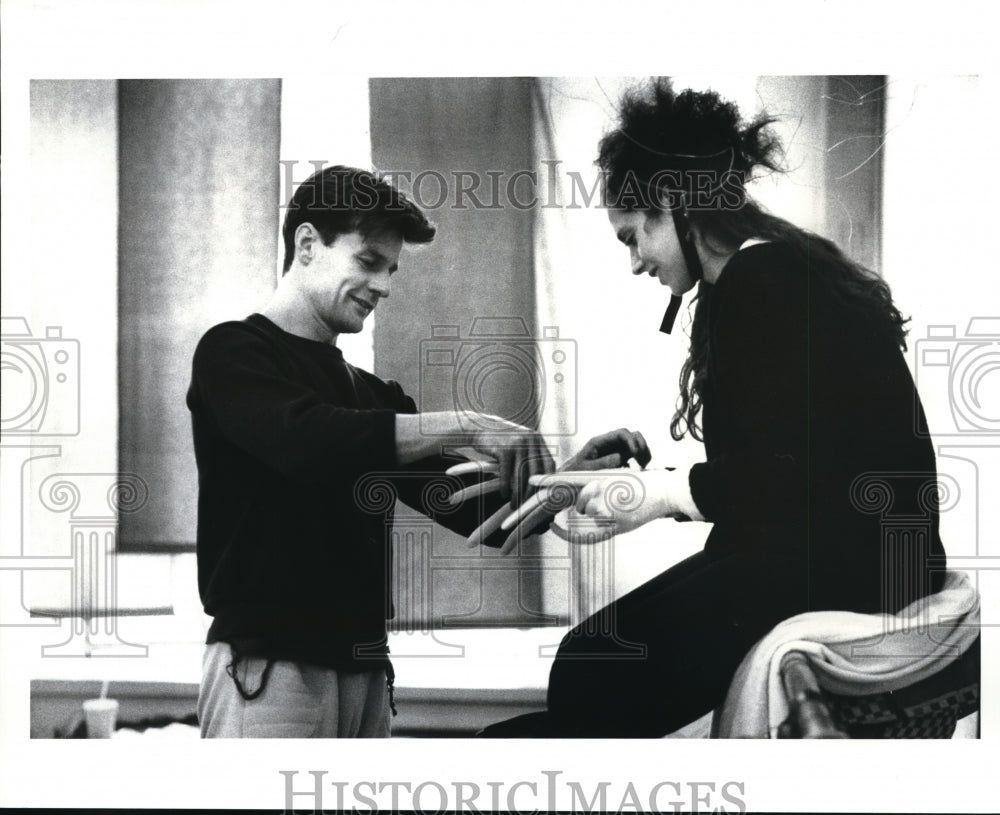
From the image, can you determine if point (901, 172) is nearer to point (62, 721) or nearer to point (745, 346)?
point (745, 346)

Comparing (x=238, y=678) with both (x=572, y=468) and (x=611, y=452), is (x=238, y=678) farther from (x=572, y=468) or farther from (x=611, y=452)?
(x=611, y=452)

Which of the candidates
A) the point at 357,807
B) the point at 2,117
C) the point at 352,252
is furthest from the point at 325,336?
the point at 357,807

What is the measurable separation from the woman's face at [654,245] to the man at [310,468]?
0.58 meters

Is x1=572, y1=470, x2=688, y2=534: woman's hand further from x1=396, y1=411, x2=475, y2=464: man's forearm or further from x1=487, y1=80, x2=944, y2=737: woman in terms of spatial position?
x1=396, y1=411, x2=475, y2=464: man's forearm

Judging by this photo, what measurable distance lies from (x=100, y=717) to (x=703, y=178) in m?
2.39

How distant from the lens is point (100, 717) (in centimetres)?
323

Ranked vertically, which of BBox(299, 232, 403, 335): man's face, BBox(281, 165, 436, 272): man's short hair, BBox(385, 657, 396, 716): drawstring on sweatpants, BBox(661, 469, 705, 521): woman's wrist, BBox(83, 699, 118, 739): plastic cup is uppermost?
BBox(281, 165, 436, 272): man's short hair

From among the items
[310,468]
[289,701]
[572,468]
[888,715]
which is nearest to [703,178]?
[572,468]

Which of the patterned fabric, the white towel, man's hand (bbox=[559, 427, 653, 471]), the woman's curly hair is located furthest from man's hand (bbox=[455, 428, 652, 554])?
the patterned fabric

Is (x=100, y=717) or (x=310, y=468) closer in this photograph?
(x=310, y=468)

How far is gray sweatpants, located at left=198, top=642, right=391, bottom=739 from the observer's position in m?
3.14

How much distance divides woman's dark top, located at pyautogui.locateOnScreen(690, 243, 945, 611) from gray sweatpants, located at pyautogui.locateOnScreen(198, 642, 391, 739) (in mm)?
1102

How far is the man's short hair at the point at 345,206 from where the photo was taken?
3199 mm

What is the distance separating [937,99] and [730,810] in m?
2.17
